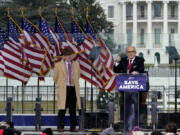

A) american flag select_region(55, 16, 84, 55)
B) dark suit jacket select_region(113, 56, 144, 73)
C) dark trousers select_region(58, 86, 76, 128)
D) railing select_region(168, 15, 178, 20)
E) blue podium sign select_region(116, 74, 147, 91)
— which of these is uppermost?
railing select_region(168, 15, 178, 20)

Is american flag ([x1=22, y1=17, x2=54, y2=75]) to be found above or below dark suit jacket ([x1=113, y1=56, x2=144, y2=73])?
above

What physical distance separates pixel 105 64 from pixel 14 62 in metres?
2.05

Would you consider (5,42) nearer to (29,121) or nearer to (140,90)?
(29,121)

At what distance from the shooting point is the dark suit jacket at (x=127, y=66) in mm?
17958

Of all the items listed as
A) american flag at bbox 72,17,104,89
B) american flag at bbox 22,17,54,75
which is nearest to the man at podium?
american flag at bbox 72,17,104,89

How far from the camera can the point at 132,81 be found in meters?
17.6

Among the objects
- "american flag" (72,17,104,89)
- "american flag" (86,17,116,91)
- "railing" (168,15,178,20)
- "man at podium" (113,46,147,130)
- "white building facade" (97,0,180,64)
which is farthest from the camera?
"railing" (168,15,178,20)

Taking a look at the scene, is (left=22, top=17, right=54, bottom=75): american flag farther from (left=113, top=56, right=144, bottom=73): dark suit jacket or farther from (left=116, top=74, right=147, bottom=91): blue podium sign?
(left=116, top=74, right=147, bottom=91): blue podium sign

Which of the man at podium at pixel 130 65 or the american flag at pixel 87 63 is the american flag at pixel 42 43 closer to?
the american flag at pixel 87 63

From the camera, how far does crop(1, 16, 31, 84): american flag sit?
1952cm

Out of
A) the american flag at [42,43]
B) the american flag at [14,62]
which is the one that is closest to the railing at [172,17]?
the american flag at [42,43]

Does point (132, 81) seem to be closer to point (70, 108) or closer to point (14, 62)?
point (70, 108)

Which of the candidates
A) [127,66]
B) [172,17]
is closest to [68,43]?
[127,66]

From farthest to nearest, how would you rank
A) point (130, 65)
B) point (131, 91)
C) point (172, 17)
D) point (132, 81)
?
point (172, 17)
point (130, 65)
point (131, 91)
point (132, 81)
